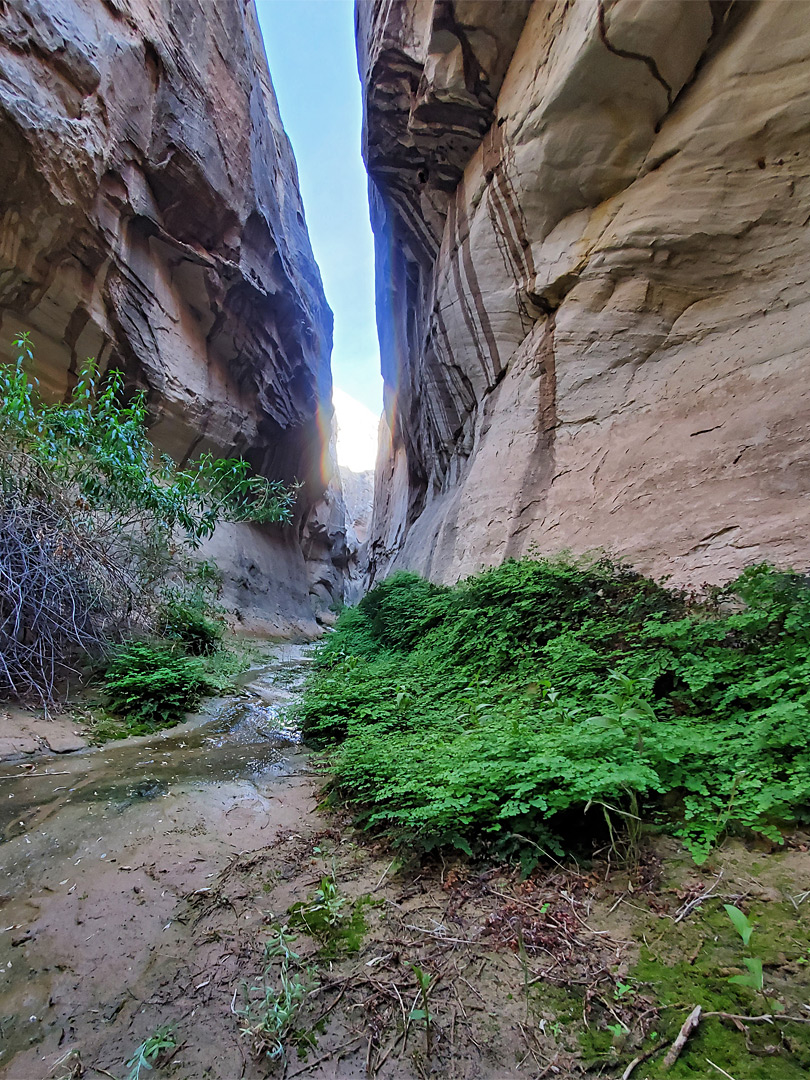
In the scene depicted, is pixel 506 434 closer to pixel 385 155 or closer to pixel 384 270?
pixel 385 155

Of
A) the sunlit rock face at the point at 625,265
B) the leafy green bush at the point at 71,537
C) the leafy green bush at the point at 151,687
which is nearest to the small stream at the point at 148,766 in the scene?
the leafy green bush at the point at 151,687

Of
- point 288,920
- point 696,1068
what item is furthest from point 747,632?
point 288,920

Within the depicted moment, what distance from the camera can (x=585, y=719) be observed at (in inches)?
94.1

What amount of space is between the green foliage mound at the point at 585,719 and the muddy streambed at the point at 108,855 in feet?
2.08

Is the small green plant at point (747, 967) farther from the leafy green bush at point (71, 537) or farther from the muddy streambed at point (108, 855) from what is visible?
the leafy green bush at point (71, 537)

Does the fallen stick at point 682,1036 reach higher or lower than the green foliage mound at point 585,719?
lower

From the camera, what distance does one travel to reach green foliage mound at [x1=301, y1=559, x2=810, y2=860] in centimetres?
182

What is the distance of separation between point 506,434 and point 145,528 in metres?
5.33

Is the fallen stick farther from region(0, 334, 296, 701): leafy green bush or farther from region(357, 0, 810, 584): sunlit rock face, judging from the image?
region(0, 334, 296, 701): leafy green bush

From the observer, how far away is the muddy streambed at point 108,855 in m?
1.44

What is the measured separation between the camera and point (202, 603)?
6988 millimetres

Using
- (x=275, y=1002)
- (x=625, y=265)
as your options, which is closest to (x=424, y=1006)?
(x=275, y=1002)

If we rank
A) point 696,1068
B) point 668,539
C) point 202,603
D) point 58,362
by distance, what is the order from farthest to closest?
1. point 58,362
2. point 202,603
3. point 668,539
4. point 696,1068

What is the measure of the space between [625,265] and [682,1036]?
7039mm
